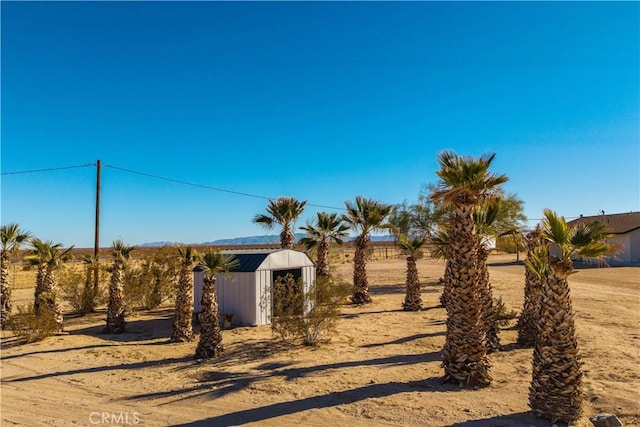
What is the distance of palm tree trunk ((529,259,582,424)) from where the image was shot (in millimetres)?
6801

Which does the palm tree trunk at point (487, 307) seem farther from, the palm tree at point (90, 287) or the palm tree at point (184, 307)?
the palm tree at point (90, 287)

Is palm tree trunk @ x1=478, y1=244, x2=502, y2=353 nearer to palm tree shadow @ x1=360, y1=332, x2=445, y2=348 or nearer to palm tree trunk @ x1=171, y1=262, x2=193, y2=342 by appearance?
palm tree shadow @ x1=360, y1=332, x2=445, y2=348

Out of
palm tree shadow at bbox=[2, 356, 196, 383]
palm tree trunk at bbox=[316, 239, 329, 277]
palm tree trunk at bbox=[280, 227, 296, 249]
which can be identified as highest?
palm tree trunk at bbox=[280, 227, 296, 249]

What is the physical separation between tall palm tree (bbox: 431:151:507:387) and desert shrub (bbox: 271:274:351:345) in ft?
15.3

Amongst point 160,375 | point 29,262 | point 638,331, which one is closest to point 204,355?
point 160,375

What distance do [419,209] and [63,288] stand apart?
74.3 ft

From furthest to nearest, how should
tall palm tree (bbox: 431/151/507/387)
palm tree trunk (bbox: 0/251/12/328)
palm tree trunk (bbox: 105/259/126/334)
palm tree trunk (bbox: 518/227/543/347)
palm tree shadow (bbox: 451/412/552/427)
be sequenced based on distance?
1. palm tree trunk (bbox: 0/251/12/328)
2. palm tree trunk (bbox: 105/259/126/334)
3. palm tree trunk (bbox: 518/227/543/347)
4. tall palm tree (bbox: 431/151/507/387)
5. palm tree shadow (bbox: 451/412/552/427)

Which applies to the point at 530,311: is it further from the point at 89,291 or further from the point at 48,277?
the point at 89,291

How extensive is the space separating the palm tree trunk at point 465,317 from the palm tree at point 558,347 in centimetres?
154

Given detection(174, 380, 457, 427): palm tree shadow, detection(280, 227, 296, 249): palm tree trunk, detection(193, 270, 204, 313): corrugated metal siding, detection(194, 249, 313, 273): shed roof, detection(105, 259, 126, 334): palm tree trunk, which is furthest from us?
detection(280, 227, 296, 249): palm tree trunk

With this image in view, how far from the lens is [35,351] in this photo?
499 inches

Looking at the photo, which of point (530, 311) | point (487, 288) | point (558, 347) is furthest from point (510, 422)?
point (530, 311)

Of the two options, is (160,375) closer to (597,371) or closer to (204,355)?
(204,355)

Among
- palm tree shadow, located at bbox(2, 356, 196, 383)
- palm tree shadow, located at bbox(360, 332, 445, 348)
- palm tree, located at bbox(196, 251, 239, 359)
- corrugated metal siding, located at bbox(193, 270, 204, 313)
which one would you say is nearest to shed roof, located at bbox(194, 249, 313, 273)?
corrugated metal siding, located at bbox(193, 270, 204, 313)
